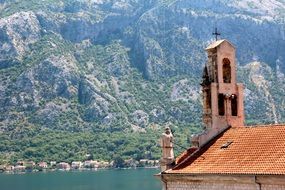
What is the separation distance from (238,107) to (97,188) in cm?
12111

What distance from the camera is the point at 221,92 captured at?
30.5 metres

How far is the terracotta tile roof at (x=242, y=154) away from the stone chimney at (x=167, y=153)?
1.46ft

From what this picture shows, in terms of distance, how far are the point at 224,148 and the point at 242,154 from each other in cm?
170

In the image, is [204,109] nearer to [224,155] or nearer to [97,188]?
[224,155]

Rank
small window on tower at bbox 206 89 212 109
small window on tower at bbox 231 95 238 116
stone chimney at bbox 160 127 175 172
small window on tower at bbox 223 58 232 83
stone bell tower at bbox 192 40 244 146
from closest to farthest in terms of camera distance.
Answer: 1. stone chimney at bbox 160 127 175 172
2. stone bell tower at bbox 192 40 244 146
3. small window on tower at bbox 206 89 212 109
4. small window on tower at bbox 231 95 238 116
5. small window on tower at bbox 223 58 232 83

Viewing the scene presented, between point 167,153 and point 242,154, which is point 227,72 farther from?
point 242,154

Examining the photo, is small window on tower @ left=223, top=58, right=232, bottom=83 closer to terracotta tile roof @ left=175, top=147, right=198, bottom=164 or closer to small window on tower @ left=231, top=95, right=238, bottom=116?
small window on tower @ left=231, top=95, right=238, bottom=116

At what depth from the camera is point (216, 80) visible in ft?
100

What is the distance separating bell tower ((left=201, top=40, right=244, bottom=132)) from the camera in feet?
98.7

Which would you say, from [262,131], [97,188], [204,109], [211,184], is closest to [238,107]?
[204,109]

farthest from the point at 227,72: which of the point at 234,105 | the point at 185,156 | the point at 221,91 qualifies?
the point at 185,156

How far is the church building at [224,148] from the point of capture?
938 inches

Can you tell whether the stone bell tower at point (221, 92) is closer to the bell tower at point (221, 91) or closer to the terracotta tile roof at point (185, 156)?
the bell tower at point (221, 91)

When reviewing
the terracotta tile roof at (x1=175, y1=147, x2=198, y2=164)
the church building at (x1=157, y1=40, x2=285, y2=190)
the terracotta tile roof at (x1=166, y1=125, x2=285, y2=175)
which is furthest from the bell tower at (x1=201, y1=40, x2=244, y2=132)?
the terracotta tile roof at (x1=175, y1=147, x2=198, y2=164)
